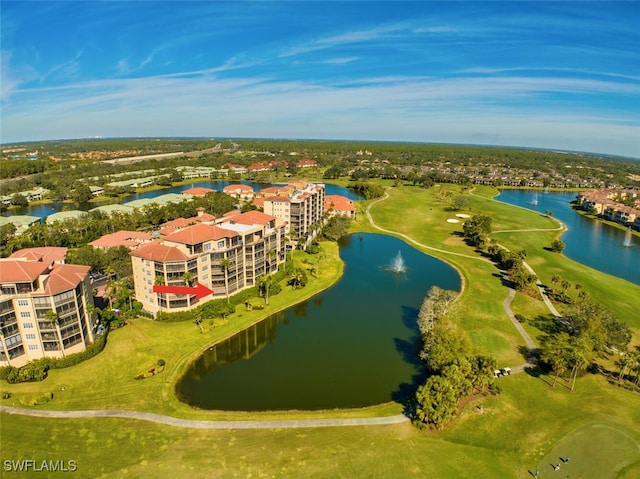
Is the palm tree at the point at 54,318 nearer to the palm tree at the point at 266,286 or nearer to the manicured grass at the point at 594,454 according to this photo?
the palm tree at the point at 266,286

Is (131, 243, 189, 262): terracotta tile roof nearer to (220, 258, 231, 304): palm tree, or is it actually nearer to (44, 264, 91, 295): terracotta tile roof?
(220, 258, 231, 304): palm tree

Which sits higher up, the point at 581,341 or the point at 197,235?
the point at 197,235

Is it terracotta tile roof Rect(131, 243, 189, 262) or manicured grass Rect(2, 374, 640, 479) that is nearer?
manicured grass Rect(2, 374, 640, 479)

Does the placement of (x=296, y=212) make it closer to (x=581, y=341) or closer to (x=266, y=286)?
(x=266, y=286)

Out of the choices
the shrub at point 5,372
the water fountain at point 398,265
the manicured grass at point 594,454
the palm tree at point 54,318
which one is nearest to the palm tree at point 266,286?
the palm tree at point 54,318

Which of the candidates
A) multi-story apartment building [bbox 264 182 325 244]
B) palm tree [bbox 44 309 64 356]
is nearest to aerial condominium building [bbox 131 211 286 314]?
palm tree [bbox 44 309 64 356]

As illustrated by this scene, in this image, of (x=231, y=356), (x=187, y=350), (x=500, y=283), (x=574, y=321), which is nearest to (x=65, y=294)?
(x=187, y=350)

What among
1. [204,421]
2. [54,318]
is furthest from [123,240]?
[204,421]
